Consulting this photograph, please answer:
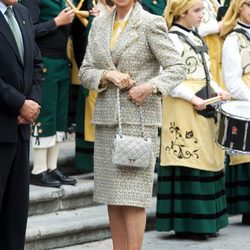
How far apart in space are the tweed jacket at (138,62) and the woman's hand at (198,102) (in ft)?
3.51

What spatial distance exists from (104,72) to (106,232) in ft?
6.02

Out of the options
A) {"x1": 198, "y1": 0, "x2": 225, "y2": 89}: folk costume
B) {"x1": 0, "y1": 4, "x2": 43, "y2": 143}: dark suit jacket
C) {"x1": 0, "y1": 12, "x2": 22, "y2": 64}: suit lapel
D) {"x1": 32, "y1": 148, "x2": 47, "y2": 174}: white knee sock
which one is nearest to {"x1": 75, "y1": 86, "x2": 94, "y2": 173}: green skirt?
{"x1": 32, "y1": 148, "x2": 47, "y2": 174}: white knee sock

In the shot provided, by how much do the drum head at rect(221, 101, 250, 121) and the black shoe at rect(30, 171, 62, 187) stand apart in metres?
1.47

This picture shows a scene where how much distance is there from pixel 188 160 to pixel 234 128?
20.3 inches

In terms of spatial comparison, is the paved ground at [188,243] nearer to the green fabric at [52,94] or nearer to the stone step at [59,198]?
the stone step at [59,198]

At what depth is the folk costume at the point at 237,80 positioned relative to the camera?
7.98 meters

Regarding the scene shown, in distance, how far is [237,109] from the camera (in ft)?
24.4

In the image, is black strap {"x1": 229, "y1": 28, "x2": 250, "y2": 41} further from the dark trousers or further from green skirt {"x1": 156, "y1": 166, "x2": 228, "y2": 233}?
the dark trousers

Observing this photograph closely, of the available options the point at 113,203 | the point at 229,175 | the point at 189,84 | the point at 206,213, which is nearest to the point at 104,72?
the point at 113,203

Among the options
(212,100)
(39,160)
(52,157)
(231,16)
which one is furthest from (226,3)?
(39,160)

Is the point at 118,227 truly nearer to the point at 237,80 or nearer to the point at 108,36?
the point at 108,36

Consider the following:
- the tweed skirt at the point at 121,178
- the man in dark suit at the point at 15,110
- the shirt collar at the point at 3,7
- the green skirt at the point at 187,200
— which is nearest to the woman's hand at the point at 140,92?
the tweed skirt at the point at 121,178

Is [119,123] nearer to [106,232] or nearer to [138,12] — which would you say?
[138,12]

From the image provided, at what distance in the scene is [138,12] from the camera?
650 cm
